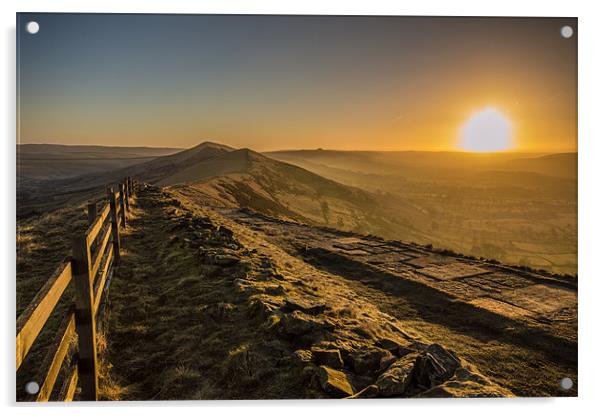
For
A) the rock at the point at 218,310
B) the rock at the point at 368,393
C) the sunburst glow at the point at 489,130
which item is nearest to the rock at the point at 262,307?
the rock at the point at 218,310

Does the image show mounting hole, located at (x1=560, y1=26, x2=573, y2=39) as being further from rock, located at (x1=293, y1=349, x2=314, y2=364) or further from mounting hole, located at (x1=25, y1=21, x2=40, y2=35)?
mounting hole, located at (x1=25, y1=21, x2=40, y2=35)

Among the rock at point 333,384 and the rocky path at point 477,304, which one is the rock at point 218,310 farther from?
the rocky path at point 477,304

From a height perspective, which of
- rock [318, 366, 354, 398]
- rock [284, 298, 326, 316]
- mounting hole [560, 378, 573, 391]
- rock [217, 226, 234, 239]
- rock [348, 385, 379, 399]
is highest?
rock [217, 226, 234, 239]

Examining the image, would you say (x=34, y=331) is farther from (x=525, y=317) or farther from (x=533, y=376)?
(x=525, y=317)

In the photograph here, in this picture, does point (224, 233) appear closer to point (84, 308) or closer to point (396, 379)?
point (84, 308)

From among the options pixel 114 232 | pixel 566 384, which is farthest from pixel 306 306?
pixel 114 232

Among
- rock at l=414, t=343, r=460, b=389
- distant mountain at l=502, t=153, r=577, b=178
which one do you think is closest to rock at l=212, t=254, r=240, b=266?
rock at l=414, t=343, r=460, b=389
